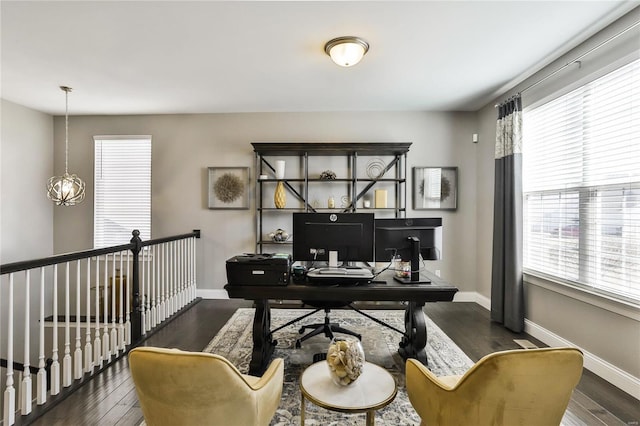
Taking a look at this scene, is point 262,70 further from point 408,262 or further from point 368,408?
point 368,408

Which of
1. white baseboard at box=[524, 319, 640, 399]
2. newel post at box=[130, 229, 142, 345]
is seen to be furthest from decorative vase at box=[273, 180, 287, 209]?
white baseboard at box=[524, 319, 640, 399]

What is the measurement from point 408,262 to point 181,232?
340 cm

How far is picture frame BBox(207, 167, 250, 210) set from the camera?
4.38 m

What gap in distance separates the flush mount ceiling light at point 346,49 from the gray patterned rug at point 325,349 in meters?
2.51

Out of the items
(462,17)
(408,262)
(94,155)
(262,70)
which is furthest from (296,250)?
(94,155)

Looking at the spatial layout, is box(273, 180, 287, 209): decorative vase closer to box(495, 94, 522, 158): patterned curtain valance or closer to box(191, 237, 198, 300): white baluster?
box(191, 237, 198, 300): white baluster

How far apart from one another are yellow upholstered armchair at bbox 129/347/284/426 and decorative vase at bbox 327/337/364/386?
39cm

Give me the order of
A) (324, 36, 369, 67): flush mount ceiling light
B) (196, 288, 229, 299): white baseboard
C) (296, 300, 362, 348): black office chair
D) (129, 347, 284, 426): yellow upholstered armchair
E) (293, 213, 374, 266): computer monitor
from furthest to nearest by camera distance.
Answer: (196, 288, 229, 299): white baseboard → (296, 300, 362, 348): black office chair → (324, 36, 369, 67): flush mount ceiling light → (293, 213, 374, 266): computer monitor → (129, 347, 284, 426): yellow upholstered armchair

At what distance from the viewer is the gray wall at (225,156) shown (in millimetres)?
4320

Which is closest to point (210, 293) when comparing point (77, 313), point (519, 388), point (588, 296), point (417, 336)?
point (77, 313)

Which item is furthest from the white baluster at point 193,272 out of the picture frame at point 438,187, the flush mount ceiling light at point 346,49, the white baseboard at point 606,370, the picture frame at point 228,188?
the white baseboard at point 606,370

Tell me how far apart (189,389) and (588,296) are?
2937mm

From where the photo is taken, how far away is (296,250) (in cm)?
237

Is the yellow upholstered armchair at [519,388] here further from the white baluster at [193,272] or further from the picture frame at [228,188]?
the white baluster at [193,272]
